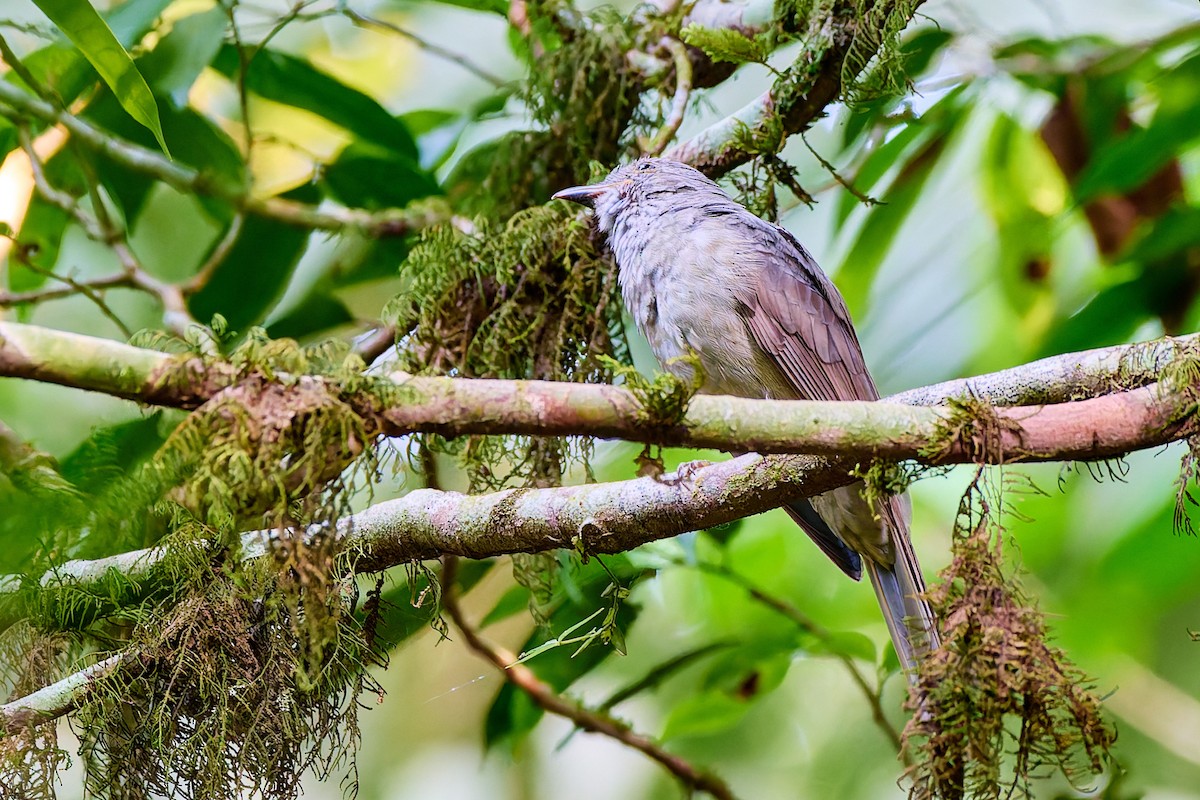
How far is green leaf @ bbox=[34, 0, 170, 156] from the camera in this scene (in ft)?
6.86

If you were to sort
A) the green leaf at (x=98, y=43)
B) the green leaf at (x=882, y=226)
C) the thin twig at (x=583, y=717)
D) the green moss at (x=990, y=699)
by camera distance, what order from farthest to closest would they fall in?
the green leaf at (x=882, y=226)
the thin twig at (x=583, y=717)
the green leaf at (x=98, y=43)
the green moss at (x=990, y=699)

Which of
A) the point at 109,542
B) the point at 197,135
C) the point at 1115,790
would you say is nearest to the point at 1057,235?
the point at 1115,790

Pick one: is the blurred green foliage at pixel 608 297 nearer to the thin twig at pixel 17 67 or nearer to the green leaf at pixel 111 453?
the green leaf at pixel 111 453

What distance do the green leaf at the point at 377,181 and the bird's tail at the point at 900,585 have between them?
78.4 inches

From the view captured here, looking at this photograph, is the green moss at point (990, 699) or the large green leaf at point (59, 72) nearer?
the green moss at point (990, 699)

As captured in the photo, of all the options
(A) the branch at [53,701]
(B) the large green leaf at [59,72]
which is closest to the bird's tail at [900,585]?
(A) the branch at [53,701]

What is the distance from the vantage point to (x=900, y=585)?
3.19 meters

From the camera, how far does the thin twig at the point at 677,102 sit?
321 centimetres

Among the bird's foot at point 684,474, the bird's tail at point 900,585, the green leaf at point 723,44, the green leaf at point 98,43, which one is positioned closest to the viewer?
the green leaf at point 98,43

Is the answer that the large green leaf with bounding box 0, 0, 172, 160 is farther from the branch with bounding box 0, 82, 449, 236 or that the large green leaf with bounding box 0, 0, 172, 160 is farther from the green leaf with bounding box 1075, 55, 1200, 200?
the green leaf with bounding box 1075, 55, 1200, 200

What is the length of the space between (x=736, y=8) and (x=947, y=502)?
225cm

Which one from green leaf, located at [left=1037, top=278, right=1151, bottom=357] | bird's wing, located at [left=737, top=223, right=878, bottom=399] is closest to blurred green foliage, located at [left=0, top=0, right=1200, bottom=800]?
green leaf, located at [left=1037, top=278, right=1151, bottom=357]

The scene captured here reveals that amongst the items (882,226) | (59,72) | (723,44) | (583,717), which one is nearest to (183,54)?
(59,72)

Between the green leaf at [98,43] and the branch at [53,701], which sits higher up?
the green leaf at [98,43]
